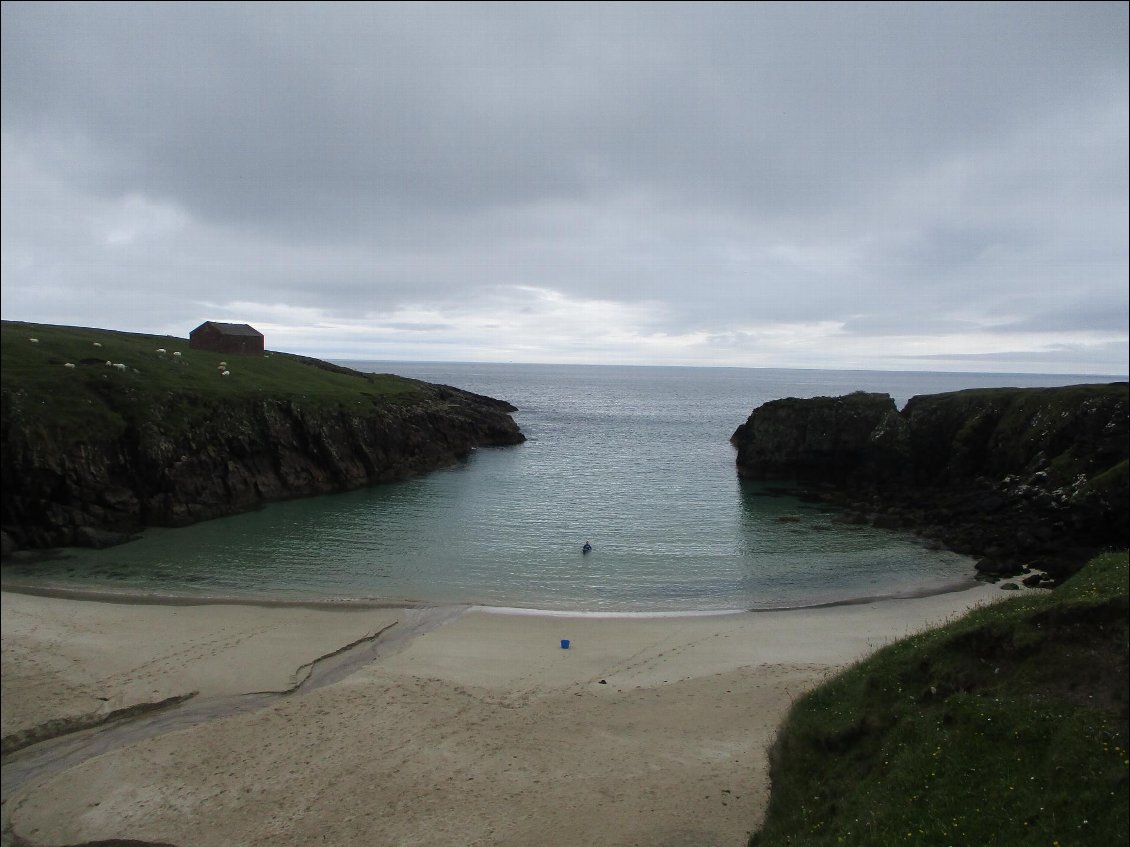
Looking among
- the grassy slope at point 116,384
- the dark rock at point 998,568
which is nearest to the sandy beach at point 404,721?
the grassy slope at point 116,384

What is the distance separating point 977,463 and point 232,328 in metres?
83.6

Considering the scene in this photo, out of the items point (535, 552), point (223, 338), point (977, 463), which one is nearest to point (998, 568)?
point (977, 463)

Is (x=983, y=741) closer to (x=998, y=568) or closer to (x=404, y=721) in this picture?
(x=404, y=721)

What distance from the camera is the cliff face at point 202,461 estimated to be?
17641 mm

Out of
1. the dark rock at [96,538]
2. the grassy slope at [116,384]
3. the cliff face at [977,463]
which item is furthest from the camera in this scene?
the cliff face at [977,463]

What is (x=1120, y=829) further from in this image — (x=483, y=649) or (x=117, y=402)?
(x=117, y=402)

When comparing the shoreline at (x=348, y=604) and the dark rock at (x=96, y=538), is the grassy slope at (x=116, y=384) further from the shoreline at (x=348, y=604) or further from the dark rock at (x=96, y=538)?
the shoreline at (x=348, y=604)

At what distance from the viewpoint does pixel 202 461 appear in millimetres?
50656

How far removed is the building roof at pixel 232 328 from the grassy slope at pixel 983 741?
7988 cm

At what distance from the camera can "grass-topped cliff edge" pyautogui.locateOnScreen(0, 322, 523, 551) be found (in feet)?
58.0

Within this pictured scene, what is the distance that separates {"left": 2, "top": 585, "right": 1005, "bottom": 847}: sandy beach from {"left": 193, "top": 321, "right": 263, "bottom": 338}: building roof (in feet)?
183

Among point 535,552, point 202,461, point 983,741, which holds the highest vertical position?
point 202,461

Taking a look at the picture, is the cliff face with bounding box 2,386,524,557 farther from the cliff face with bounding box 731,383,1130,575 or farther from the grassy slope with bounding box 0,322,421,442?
the cliff face with bounding box 731,383,1130,575

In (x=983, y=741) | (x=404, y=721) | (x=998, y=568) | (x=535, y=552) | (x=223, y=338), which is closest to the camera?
(x=983, y=741)
